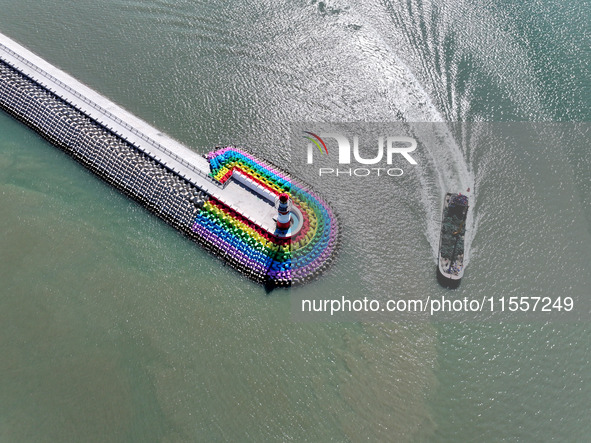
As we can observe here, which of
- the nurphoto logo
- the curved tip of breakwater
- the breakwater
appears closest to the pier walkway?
the breakwater

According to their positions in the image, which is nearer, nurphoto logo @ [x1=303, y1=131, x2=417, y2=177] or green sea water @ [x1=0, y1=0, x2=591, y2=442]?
green sea water @ [x1=0, y1=0, x2=591, y2=442]

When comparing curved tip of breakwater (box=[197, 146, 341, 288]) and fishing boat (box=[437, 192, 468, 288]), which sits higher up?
fishing boat (box=[437, 192, 468, 288])

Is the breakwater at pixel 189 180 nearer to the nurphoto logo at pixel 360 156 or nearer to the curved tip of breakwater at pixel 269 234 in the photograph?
the curved tip of breakwater at pixel 269 234

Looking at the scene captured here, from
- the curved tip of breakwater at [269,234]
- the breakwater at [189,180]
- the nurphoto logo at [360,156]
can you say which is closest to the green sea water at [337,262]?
the curved tip of breakwater at [269,234]

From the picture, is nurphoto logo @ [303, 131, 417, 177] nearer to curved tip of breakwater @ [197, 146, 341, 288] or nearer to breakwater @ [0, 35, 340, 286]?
curved tip of breakwater @ [197, 146, 341, 288]

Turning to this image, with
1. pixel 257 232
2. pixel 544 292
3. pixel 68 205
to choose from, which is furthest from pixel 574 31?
pixel 68 205

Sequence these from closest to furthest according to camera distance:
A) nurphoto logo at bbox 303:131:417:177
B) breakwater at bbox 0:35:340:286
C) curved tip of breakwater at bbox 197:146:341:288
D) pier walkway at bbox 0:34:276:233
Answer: curved tip of breakwater at bbox 197:146:341:288 < breakwater at bbox 0:35:340:286 < pier walkway at bbox 0:34:276:233 < nurphoto logo at bbox 303:131:417:177
